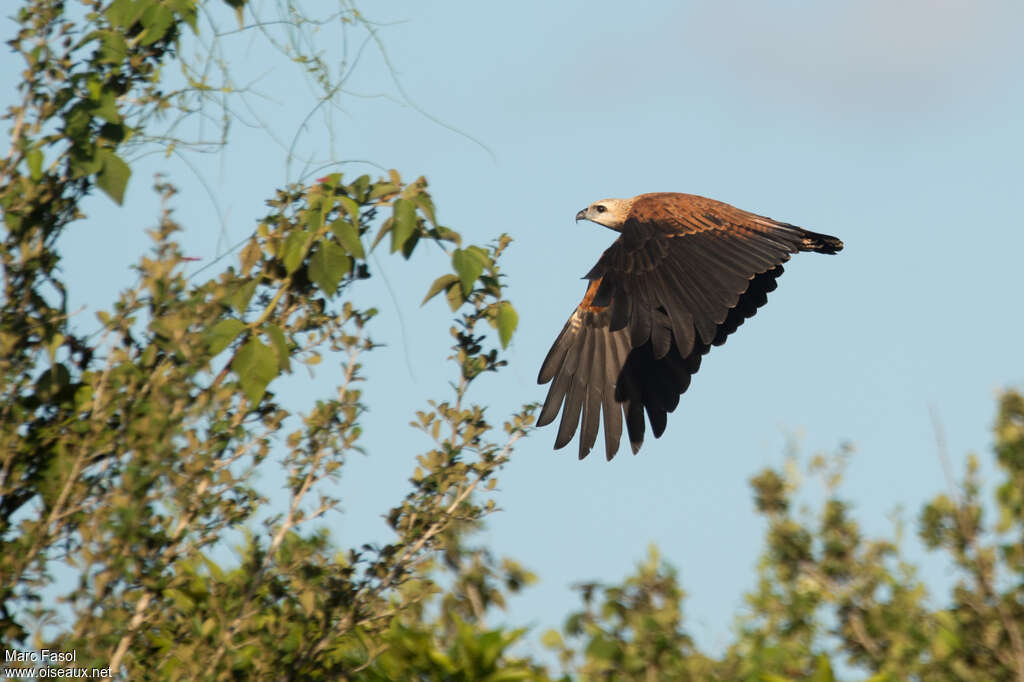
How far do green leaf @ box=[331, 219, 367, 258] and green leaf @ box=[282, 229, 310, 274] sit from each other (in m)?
0.09

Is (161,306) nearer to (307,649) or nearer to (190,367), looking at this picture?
(190,367)

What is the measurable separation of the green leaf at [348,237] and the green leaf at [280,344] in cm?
32

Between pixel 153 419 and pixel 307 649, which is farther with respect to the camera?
pixel 307 649

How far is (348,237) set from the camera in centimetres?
360

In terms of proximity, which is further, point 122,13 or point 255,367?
point 122,13

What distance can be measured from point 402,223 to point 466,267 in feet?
0.92

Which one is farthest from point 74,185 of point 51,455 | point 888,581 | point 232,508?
point 888,581

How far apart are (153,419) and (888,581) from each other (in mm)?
5964

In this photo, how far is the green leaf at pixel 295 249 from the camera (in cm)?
358

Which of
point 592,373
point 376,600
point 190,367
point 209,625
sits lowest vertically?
point 209,625

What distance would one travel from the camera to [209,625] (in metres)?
3.14

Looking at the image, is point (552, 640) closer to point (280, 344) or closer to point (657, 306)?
point (280, 344)

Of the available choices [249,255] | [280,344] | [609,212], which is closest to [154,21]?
[249,255]

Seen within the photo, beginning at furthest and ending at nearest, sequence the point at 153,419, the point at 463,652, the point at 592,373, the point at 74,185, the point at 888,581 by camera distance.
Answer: the point at 592,373 → the point at 888,581 → the point at 463,652 → the point at 74,185 → the point at 153,419
